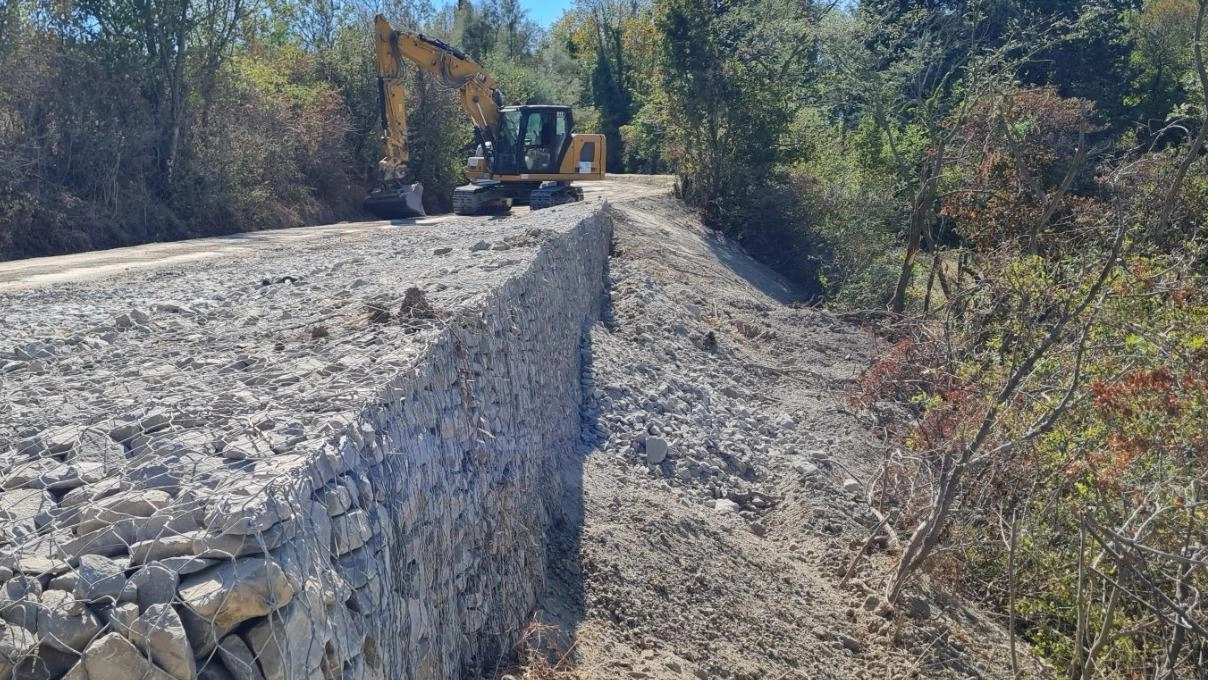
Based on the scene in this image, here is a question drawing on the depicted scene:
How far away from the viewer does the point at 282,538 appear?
2.87 metres

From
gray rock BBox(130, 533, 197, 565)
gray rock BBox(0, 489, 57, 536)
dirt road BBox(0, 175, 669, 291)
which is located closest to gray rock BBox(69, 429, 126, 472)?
gray rock BBox(0, 489, 57, 536)

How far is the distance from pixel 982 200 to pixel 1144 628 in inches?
397

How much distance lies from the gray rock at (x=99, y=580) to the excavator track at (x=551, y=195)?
19657 mm

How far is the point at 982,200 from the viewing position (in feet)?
50.3

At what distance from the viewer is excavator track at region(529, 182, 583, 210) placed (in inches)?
878

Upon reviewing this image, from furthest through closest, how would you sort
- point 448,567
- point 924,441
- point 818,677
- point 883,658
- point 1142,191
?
point 1142,191 → point 924,441 → point 883,658 → point 818,677 → point 448,567

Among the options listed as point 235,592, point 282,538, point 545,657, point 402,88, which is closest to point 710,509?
point 545,657

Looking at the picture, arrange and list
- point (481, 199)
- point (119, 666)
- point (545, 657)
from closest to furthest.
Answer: point (119, 666), point (545, 657), point (481, 199)

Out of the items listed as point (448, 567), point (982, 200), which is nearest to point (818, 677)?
point (448, 567)

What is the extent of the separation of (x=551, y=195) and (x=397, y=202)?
3.49 metres

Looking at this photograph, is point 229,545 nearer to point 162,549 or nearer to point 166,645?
point 162,549

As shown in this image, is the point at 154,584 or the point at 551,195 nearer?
the point at 154,584

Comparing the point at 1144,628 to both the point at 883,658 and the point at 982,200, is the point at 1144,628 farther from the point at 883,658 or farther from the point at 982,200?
the point at 982,200

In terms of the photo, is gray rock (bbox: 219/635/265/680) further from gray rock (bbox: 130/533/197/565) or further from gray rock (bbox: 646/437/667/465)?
gray rock (bbox: 646/437/667/465)
